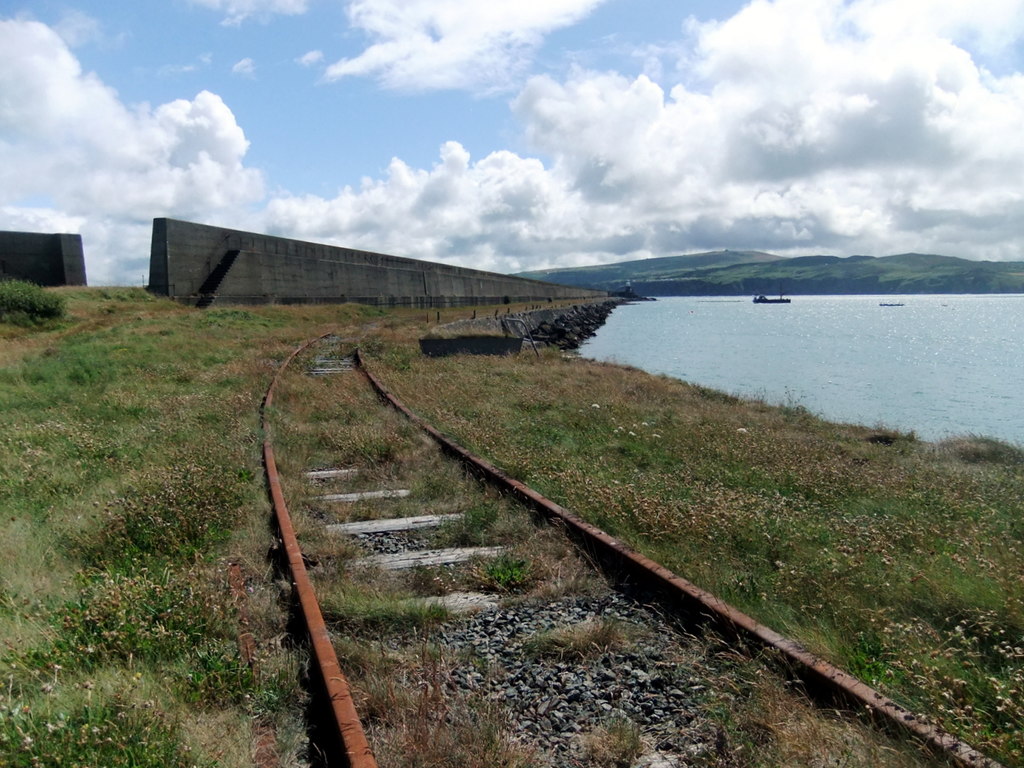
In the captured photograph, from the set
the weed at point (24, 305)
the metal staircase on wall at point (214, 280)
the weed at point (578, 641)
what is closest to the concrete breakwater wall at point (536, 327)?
the metal staircase on wall at point (214, 280)

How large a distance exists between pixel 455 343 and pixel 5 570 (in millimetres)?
16617

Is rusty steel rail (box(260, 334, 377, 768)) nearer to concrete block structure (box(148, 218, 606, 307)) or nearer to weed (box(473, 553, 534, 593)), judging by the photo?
weed (box(473, 553, 534, 593))

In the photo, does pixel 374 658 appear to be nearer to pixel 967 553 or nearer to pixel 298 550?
pixel 298 550

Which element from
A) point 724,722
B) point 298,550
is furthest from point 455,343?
point 724,722

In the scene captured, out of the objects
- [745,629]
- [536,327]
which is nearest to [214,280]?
[536,327]

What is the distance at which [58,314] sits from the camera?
28.2 m

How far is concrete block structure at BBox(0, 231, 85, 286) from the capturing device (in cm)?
3675

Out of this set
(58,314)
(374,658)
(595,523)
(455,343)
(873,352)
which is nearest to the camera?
(374,658)

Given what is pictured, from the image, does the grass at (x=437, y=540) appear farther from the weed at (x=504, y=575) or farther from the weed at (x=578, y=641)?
the weed at (x=578, y=641)

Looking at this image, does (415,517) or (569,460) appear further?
(569,460)

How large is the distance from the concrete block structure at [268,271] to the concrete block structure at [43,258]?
655 centimetres

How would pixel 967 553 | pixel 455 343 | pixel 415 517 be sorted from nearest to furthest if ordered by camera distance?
pixel 967 553 → pixel 415 517 → pixel 455 343

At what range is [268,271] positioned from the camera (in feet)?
130

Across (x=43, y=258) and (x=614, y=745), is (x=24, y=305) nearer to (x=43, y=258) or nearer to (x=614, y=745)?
(x=43, y=258)
